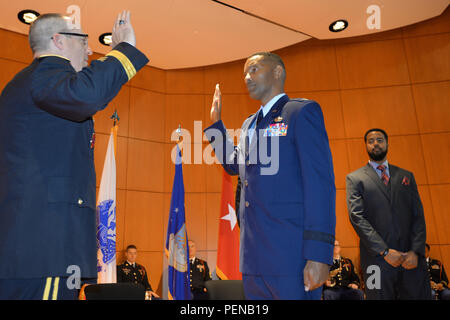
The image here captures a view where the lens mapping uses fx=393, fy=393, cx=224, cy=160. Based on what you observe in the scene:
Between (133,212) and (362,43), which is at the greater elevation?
(362,43)

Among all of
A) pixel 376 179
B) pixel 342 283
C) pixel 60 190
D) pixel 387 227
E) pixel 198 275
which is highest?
pixel 376 179

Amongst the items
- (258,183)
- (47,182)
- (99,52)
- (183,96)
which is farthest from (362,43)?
(47,182)

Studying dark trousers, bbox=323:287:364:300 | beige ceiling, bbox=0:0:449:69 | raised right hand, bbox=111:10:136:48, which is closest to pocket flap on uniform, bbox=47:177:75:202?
raised right hand, bbox=111:10:136:48

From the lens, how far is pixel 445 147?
6.39 metres

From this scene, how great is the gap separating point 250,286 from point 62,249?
755mm

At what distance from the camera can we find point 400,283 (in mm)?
2781

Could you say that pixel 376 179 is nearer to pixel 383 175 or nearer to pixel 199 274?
pixel 383 175

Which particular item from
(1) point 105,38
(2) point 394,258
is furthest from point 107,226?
(2) point 394,258

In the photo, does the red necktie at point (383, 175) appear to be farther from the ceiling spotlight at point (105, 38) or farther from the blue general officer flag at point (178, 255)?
the ceiling spotlight at point (105, 38)

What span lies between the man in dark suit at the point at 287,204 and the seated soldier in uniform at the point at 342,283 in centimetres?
415

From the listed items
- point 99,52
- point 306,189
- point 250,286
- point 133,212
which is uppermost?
point 99,52

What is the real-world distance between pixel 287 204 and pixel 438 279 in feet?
17.1

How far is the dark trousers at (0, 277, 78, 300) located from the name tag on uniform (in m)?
1.03
